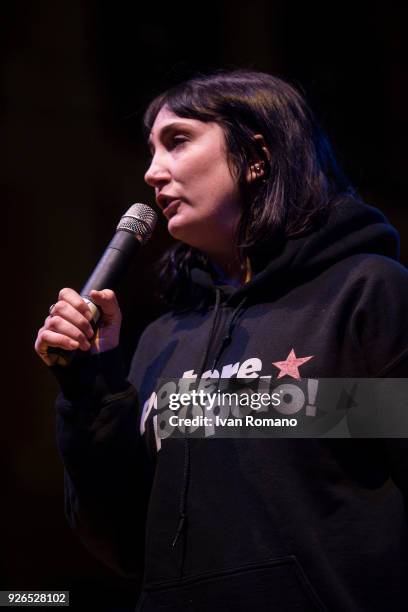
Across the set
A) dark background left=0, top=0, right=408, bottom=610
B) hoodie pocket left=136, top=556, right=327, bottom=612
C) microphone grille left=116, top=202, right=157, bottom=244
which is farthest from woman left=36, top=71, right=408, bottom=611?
dark background left=0, top=0, right=408, bottom=610

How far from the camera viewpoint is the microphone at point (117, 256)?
115 cm

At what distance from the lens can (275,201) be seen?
1374mm

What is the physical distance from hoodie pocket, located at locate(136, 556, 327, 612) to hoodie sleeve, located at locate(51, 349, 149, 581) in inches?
9.3

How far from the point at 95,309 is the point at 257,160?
0.52 meters

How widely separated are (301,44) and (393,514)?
1583 millimetres

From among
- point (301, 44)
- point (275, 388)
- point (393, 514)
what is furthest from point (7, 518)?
point (301, 44)

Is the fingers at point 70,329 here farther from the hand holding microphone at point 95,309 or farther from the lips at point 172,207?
the lips at point 172,207

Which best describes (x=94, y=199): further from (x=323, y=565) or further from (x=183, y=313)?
(x=323, y=565)

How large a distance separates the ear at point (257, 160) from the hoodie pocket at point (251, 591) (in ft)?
2.44

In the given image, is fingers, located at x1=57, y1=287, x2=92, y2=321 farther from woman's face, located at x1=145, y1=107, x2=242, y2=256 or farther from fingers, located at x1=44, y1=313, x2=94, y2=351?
woman's face, located at x1=145, y1=107, x2=242, y2=256

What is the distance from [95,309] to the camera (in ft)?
3.71

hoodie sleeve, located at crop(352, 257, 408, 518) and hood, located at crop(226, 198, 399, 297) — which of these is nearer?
hoodie sleeve, located at crop(352, 257, 408, 518)

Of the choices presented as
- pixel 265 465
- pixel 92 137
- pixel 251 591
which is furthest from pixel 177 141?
pixel 92 137

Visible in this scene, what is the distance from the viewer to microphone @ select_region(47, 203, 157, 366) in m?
1.15
